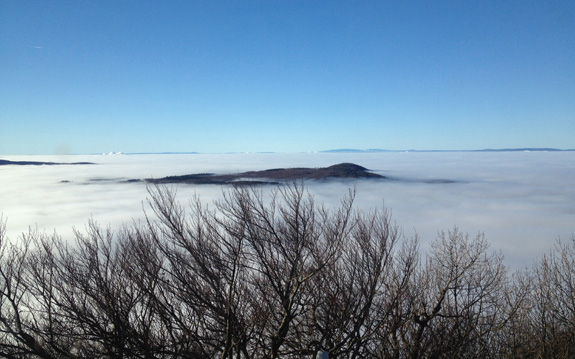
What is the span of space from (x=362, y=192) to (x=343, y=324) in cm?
6215

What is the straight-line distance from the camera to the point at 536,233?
4106 cm

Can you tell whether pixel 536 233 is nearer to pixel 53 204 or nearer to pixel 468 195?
pixel 468 195

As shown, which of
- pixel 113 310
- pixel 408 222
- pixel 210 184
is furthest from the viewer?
pixel 210 184

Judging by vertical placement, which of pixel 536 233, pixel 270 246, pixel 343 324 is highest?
pixel 270 246

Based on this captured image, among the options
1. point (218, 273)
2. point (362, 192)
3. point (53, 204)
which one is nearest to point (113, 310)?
point (218, 273)

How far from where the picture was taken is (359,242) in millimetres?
11055

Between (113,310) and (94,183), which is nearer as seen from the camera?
(113,310)

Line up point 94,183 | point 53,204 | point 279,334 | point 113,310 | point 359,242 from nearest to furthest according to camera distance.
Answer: point 113,310 → point 279,334 → point 359,242 → point 53,204 → point 94,183

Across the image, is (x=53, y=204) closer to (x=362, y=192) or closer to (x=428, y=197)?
(x=362, y=192)

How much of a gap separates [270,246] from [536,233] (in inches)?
1747

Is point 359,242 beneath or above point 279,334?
above

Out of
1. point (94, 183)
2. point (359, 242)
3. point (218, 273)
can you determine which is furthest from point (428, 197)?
point (94, 183)

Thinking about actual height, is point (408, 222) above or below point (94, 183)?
below

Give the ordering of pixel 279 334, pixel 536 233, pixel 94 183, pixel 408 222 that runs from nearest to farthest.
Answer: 1. pixel 279 334
2. pixel 536 233
3. pixel 408 222
4. pixel 94 183
